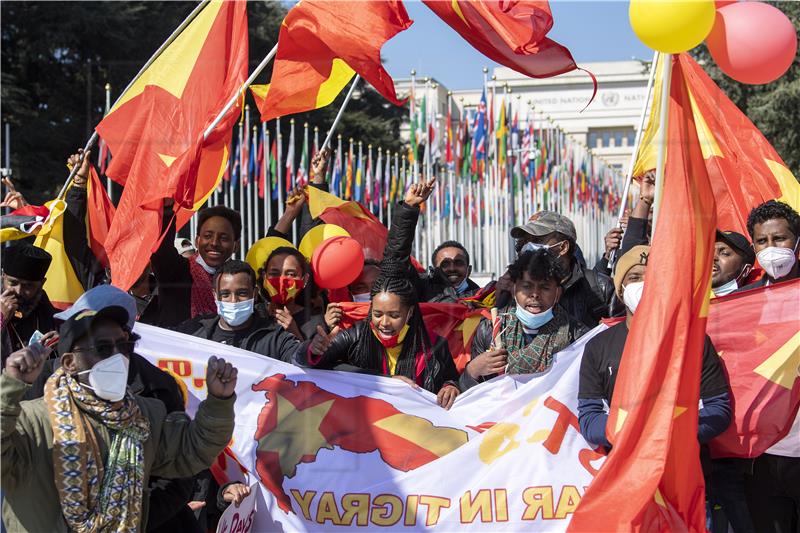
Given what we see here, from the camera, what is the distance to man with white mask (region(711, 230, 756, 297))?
5.23 metres

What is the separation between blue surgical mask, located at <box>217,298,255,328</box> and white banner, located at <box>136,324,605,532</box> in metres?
0.18

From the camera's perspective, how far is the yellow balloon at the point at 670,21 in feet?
13.3

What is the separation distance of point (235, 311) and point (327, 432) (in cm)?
79

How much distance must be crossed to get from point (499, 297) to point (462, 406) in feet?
2.28

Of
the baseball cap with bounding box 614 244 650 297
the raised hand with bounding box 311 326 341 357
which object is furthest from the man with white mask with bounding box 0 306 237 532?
the baseball cap with bounding box 614 244 650 297

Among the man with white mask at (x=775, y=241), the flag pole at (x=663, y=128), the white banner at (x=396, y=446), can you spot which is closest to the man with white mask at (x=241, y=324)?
the white banner at (x=396, y=446)

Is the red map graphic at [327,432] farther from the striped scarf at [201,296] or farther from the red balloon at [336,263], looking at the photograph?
the red balloon at [336,263]

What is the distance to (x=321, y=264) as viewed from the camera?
625 cm

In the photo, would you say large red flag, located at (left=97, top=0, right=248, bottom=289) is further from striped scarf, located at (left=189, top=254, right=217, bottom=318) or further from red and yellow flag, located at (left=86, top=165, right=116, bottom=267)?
red and yellow flag, located at (left=86, top=165, right=116, bottom=267)

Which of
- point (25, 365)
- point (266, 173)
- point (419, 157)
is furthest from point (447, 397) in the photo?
point (419, 157)

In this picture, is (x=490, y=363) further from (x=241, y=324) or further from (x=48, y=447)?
(x=48, y=447)

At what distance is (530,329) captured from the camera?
198 inches

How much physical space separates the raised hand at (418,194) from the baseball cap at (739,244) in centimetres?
149

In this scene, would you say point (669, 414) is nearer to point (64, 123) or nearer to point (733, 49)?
point (733, 49)
